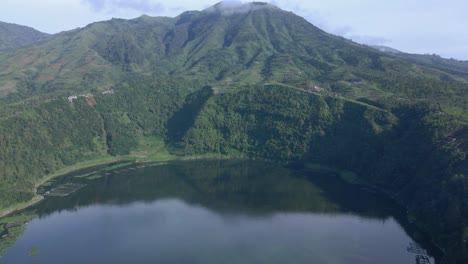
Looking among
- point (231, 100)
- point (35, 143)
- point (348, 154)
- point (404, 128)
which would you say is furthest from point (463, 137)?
point (35, 143)

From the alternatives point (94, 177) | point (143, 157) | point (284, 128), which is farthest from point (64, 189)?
point (284, 128)

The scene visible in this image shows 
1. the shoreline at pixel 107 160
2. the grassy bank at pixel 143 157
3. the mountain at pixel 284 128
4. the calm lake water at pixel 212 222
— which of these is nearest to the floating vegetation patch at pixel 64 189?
the calm lake water at pixel 212 222

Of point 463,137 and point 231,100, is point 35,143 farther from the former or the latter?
point 463,137

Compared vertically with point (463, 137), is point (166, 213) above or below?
below

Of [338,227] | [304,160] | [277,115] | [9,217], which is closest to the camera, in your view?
[338,227]

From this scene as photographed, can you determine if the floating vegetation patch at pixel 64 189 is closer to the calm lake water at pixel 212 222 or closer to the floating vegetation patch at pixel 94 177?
the calm lake water at pixel 212 222
